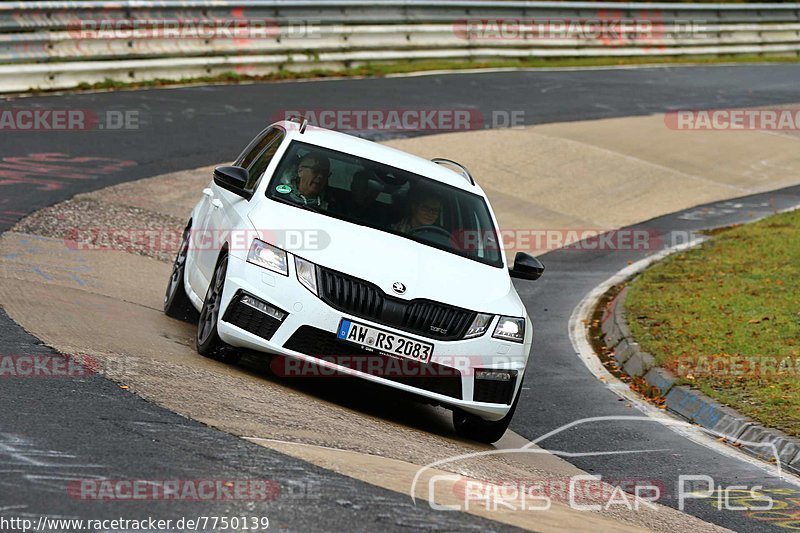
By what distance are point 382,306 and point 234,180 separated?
1.74 m

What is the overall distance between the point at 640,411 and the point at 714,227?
828cm

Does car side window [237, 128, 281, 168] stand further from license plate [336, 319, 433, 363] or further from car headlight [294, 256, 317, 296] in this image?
license plate [336, 319, 433, 363]

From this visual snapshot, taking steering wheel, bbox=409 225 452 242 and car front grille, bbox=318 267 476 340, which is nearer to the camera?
car front grille, bbox=318 267 476 340

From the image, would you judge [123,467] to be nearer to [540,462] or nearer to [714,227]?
[540,462]

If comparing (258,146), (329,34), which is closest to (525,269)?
(258,146)

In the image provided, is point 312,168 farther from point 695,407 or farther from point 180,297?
point 695,407

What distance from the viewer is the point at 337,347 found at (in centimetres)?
775

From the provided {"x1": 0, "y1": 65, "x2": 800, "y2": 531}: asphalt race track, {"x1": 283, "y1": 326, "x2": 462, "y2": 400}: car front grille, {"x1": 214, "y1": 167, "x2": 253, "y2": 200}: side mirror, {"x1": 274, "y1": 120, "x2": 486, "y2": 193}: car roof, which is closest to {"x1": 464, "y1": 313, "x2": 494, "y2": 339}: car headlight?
{"x1": 283, "y1": 326, "x2": 462, "y2": 400}: car front grille

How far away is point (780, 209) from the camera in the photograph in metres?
19.0

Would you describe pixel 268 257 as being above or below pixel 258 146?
below

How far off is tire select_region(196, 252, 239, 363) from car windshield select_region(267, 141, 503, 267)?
722 millimetres

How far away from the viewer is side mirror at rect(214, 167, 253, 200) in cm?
888

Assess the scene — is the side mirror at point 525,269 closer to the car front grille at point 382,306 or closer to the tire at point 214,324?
the car front grille at point 382,306

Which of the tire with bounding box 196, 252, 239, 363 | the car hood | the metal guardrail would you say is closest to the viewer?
the car hood
